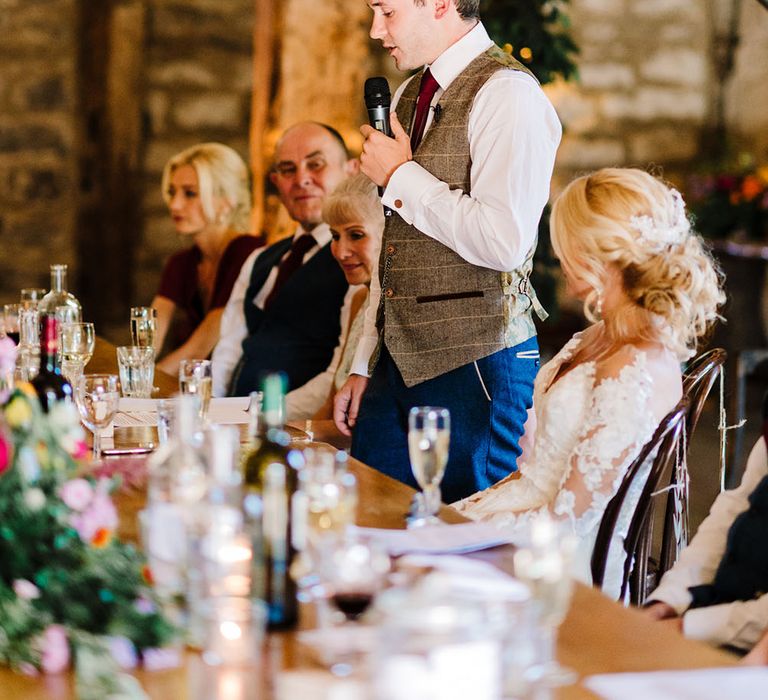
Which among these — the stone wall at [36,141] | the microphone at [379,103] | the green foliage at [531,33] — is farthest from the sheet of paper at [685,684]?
the stone wall at [36,141]

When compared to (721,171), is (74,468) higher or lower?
lower

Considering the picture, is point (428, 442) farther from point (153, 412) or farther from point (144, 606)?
point (153, 412)

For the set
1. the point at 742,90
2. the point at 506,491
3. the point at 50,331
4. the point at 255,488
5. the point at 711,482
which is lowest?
the point at 711,482

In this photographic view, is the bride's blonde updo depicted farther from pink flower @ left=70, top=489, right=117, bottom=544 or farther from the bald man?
pink flower @ left=70, top=489, right=117, bottom=544

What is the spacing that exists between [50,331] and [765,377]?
18.9 feet

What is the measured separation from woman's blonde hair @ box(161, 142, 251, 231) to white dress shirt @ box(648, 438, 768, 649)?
3126mm

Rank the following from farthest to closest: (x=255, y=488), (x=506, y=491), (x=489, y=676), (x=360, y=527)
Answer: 1. (x=506, y=491)
2. (x=360, y=527)
3. (x=255, y=488)
4. (x=489, y=676)

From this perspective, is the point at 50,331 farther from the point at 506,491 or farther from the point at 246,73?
the point at 246,73

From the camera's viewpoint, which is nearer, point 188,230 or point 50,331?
point 50,331

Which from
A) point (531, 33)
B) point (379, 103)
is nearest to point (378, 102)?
point (379, 103)

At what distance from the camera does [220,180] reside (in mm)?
4820

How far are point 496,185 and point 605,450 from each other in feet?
2.00

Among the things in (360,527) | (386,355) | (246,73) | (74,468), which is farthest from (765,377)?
(74,468)

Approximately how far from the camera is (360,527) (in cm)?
175
